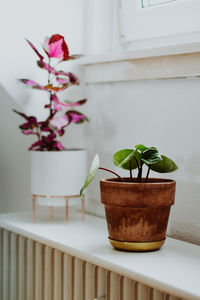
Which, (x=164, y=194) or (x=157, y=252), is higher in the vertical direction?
(x=164, y=194)

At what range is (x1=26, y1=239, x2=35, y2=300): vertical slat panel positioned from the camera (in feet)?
4.61

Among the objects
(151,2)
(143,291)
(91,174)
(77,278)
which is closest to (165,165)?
(91,174)

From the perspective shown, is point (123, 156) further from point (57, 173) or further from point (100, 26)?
point (100, 26)

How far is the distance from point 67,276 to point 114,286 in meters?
0.21

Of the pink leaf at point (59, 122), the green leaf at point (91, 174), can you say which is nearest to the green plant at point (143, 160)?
the green leaf at point (91, 174)

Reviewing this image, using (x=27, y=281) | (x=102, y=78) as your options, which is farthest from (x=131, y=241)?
(x=102, y=78)

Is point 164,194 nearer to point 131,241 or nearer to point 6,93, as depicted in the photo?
point 131,241

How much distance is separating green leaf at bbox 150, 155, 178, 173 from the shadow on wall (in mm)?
729

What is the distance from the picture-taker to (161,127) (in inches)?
51.3

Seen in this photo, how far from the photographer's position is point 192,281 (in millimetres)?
883

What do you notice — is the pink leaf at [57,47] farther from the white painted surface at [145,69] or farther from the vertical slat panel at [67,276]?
the vertical slat panel at [67,276]

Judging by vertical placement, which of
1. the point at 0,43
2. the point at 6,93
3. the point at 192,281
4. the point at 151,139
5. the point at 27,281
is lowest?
the point at 27,281

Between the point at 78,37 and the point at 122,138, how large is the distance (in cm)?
44

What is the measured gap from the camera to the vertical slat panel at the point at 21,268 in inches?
57.1
